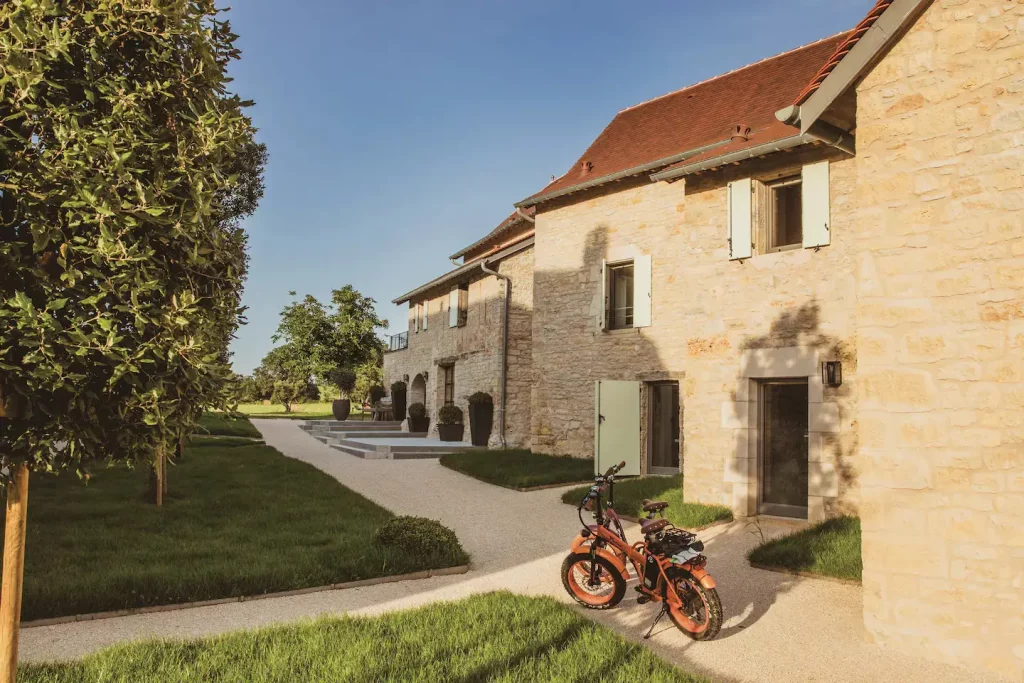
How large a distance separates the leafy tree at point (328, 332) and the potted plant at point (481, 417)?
57.8 feet

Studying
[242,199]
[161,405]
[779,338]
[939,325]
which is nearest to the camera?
[161,405]

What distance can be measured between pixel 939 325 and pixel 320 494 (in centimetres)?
900

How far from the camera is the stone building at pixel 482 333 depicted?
716 inches

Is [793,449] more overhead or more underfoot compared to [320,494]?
more overhead

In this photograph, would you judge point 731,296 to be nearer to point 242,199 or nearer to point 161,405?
point 161,405

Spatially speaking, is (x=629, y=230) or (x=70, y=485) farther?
(x=629, y=230)

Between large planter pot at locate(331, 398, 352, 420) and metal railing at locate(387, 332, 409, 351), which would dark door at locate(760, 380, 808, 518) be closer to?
metal railing at locate(387, 332, 409, 351)

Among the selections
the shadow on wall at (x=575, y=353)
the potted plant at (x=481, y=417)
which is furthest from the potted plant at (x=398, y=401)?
the shadow on wall at (x=575, y=353)

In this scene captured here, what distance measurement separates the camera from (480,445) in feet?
60.8

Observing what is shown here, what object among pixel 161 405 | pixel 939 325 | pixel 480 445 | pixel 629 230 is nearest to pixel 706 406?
pixel 939 325

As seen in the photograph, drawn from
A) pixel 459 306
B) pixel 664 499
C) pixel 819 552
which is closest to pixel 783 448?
pixel 664 499

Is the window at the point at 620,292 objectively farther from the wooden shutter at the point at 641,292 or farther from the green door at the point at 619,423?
the green door at the point at 619,423

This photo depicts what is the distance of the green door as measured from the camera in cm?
1302

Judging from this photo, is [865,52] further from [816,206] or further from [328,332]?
[328,332]
